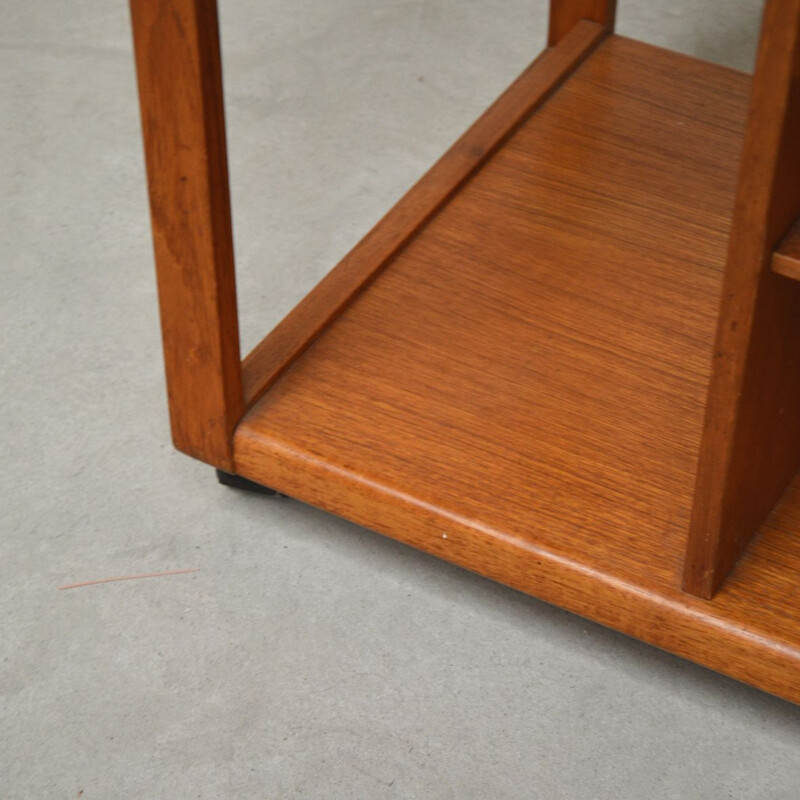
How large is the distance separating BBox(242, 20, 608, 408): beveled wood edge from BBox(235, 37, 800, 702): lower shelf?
0.04 ft

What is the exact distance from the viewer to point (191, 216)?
103cm

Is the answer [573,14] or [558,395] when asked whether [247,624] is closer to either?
[558,395]

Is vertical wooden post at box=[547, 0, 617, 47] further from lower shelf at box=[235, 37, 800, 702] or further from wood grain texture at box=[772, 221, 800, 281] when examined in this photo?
wood grain texture at box=[772, 221, 800, 281]

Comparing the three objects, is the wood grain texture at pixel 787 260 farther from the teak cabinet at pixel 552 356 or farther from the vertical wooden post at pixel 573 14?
the vertical wooden post at pixel 573 14

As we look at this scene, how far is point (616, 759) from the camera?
3.40ft

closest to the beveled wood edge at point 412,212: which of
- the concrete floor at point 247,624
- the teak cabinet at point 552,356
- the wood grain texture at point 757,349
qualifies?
the teak cabinet at point 552,356

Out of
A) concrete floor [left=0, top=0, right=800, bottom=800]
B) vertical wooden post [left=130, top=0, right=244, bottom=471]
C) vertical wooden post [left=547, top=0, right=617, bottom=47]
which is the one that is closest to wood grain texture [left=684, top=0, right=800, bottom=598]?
concrete floor [left=0, top=0, right=800, bottom=800]

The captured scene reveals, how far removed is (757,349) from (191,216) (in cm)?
40

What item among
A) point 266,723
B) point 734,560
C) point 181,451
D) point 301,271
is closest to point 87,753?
point 266,723

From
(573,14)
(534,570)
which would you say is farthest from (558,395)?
(573,14)

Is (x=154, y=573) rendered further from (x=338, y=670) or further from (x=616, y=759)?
(x=616, y=759)

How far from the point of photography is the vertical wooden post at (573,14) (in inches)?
60.7

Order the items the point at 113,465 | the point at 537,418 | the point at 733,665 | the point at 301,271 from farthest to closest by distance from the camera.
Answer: the point at 301,271 → the point at 113,465 → the point at 537,418 → the point at 733,665

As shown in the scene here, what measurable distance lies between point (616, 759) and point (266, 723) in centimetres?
25
